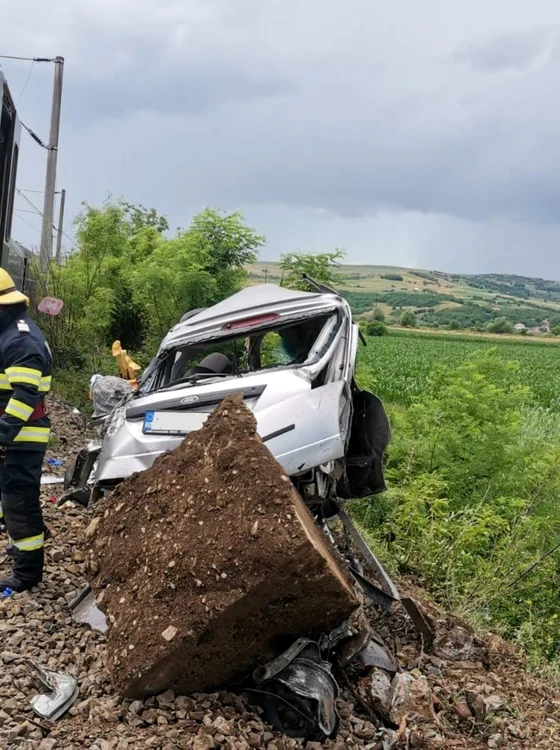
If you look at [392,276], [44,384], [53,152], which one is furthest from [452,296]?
[44,384]

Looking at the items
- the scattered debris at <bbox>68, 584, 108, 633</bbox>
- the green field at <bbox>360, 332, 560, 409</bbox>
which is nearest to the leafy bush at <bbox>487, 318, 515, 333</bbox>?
the green field at <bbox>360, 332, 560, 409</bbox>

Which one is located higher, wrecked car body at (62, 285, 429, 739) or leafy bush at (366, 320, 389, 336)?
wrecked car body at (62, 285, 429, 739)

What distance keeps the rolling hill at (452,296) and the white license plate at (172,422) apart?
254ft

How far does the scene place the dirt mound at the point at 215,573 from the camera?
295 centimetres

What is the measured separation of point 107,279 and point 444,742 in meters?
11.8

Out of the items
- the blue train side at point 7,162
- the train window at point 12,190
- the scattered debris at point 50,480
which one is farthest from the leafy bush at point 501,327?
the scattered debris at point 50,480

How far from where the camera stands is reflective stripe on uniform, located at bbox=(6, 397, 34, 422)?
4.12 meters

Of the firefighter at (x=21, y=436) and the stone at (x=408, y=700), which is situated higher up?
the firefighter at (x=21, y=436)

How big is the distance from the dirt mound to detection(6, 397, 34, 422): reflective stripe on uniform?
1122mm

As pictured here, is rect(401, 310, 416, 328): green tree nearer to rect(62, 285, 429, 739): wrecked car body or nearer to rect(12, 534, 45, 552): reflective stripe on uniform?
rect(62, 285, 429, 739): wrecked car body

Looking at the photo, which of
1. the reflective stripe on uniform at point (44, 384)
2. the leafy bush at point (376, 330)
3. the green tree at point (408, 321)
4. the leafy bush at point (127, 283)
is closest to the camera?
the reflective stripe on uniform at point (44, 384)

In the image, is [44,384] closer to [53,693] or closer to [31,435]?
[31,435]

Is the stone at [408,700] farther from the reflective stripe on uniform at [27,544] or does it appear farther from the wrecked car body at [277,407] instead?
the reflective stripe on uniform at [27,544]

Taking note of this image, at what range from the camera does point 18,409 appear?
4129mm
